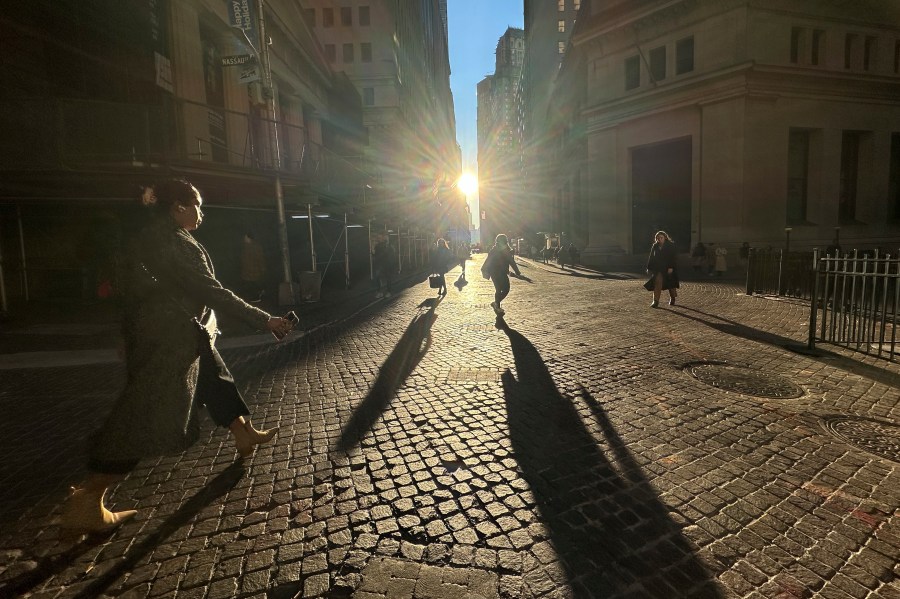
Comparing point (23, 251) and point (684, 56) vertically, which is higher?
point (684, 56)

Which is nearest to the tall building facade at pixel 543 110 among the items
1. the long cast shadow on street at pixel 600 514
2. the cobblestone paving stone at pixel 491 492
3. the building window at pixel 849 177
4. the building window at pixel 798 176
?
the building window at pixel 798 176

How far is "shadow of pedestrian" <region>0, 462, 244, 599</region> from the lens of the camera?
7.02 ft

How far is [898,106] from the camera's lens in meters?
28.6

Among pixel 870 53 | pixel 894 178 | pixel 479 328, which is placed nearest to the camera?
pixel 479 328

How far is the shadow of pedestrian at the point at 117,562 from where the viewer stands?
214 cm

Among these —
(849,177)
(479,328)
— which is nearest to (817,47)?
(849,177)

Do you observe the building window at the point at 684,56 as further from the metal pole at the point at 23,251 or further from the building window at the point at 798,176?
the metal pole at the point at 23,251

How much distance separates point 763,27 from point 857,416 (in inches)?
1195

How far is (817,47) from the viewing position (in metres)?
27.0

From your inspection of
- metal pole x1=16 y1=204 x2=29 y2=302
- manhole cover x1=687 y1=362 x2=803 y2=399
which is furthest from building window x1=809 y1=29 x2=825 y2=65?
metal pole x1=16 y1=204 x2=29 y2=302

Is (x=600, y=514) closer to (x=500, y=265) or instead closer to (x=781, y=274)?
(x=500, y=265)

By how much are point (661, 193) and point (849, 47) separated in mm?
13728

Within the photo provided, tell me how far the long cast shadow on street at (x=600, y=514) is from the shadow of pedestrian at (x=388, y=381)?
53.8 inches

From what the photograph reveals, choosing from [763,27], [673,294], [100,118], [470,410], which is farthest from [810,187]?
[100,118]
